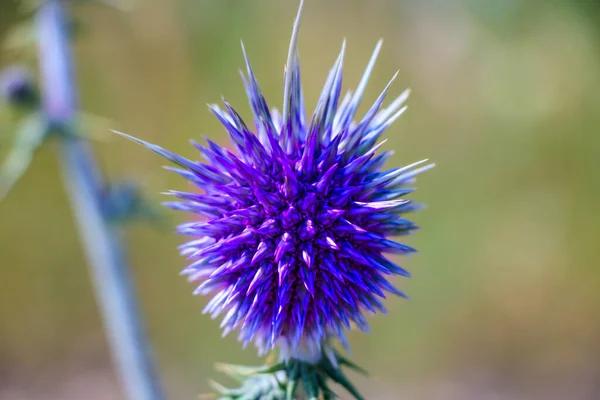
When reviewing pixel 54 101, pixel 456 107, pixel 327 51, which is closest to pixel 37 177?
pixel 54 101

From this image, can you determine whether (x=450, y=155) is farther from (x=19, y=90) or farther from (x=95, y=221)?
(x=19, y=90)

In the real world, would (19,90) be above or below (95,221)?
above

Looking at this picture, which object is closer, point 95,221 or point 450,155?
point 95,221

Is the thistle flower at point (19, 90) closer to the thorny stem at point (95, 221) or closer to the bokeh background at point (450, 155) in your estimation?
the thorny stem at point (95, 221)

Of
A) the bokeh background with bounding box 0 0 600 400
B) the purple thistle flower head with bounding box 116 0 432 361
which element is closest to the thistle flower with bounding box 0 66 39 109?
the purple thistle flower head with bounding box 116 0 432 361

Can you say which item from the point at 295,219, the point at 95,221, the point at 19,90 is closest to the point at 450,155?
the point at 95,221

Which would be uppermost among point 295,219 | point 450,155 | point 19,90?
point 450,155

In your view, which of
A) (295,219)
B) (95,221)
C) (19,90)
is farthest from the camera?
(95,221)

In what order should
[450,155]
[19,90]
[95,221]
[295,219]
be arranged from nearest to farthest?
[295,219] → [19,90] → [95,221] → [450,155]
